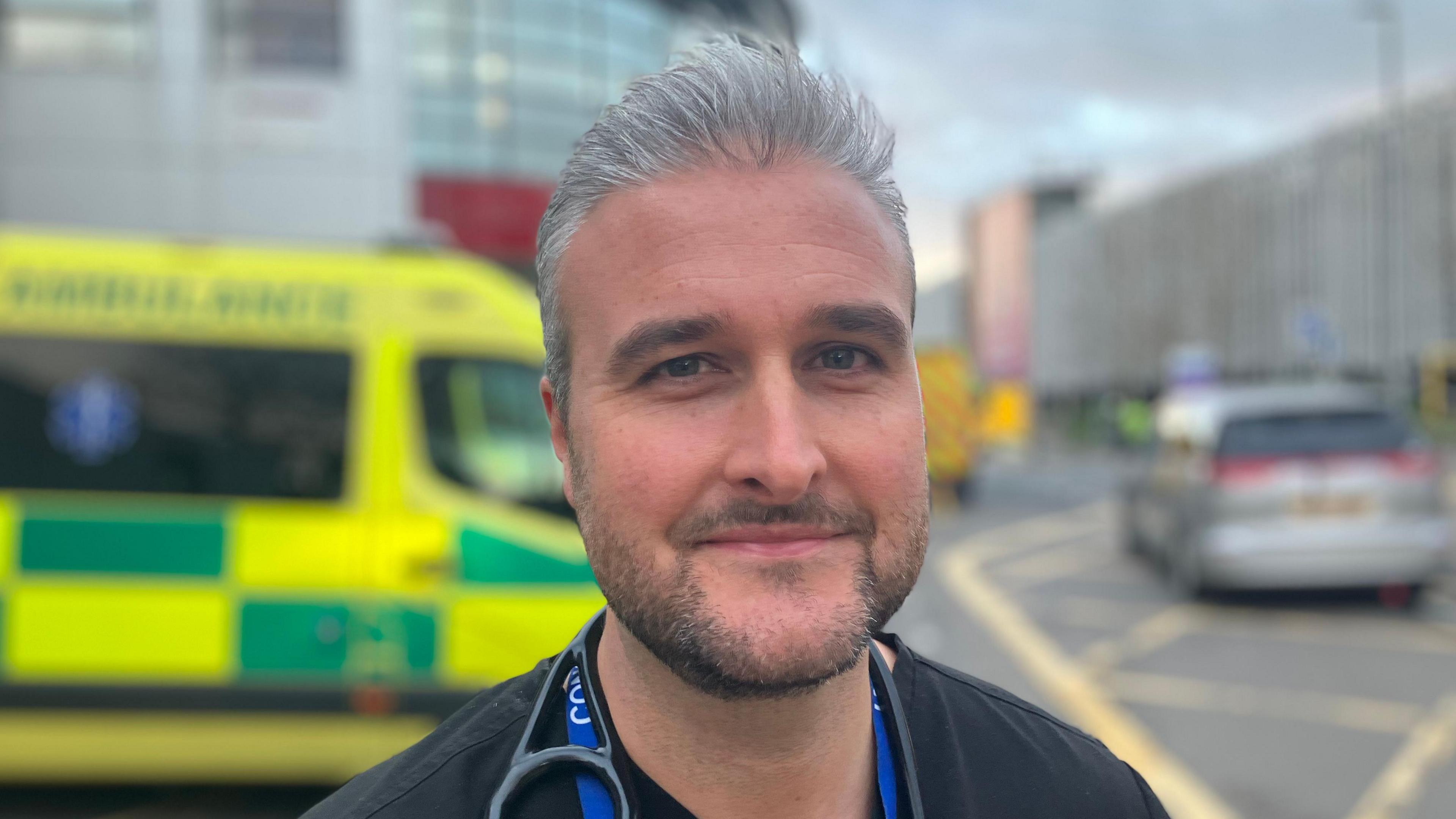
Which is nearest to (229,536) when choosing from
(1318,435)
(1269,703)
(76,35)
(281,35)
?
(1269,703)

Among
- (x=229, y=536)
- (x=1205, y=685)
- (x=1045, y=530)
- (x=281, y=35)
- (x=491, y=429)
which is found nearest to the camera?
(x=229, y=536)

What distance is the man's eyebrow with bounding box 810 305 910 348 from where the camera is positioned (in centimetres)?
124

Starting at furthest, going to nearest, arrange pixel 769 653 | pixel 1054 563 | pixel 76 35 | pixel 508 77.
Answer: pixel 508 77 < pixel 76 35 < pixel 1054 563 < pixel 769 653

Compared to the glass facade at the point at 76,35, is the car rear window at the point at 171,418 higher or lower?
lower

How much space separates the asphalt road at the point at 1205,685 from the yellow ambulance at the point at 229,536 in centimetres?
60

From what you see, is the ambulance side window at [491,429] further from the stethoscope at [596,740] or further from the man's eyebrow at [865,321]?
the man's eyebrow at [865,321]

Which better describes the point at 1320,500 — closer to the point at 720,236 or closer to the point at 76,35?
the point at 720,236

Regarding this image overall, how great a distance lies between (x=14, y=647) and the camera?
4.22 meters

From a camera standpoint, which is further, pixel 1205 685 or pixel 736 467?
pixel 1205 685

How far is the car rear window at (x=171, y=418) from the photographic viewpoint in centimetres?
421

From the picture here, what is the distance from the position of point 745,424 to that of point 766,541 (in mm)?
121

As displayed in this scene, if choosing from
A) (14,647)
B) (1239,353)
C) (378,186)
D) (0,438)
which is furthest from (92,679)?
(1239,353)

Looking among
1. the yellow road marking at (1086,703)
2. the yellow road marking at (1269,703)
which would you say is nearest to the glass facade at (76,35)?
the yellow road marking at (1086,703)

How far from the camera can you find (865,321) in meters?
1.26
